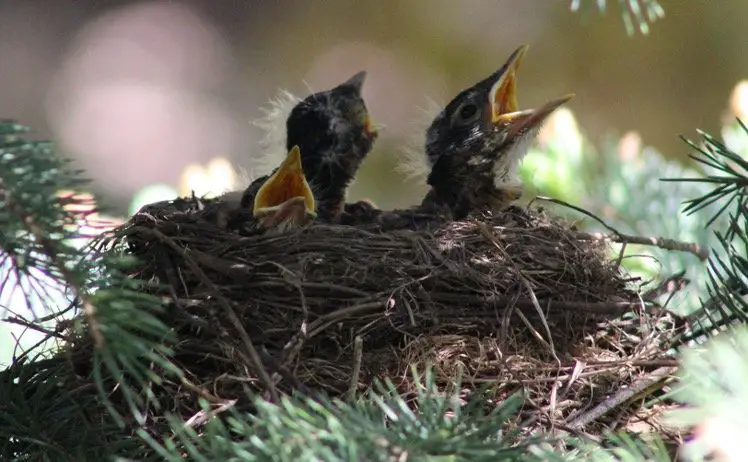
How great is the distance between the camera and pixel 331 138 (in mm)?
2129

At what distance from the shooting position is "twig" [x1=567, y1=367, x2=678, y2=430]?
127 cm

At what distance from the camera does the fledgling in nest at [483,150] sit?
1905 mm

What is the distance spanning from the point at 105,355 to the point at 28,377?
0.49m

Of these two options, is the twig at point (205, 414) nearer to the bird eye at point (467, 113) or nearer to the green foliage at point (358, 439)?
the green foliage at point (358, 439)

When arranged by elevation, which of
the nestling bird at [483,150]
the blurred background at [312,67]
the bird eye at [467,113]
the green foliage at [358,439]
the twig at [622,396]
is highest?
the blurred background at [312,67]

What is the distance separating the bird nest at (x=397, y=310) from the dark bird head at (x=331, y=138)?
568 mm

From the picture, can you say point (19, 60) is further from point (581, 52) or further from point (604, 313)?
point (604, 313)

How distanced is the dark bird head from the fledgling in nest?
0.71ft

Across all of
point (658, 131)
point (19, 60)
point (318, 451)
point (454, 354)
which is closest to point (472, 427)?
point (318, 451)

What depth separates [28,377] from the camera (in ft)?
4.13

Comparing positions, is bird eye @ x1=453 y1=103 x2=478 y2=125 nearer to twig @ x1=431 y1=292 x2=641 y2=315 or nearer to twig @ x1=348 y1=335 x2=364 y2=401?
twig @ x1=431 y1=292 x2=641 y2=315

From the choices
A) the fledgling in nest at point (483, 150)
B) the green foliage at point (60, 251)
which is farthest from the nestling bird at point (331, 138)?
the green foliage at point (60, 251)

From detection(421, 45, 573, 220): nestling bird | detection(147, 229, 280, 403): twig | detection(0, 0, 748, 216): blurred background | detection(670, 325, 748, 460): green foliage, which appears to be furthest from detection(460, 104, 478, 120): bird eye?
detection(0, 0, 748, 216): blurred background

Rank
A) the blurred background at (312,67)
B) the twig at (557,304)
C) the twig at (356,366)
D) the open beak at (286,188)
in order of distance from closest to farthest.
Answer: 1. the twig at (356,366)
2. the twig at (557,304)
3. the open beak at (286,188)
4. the blurred background at (312,67)
